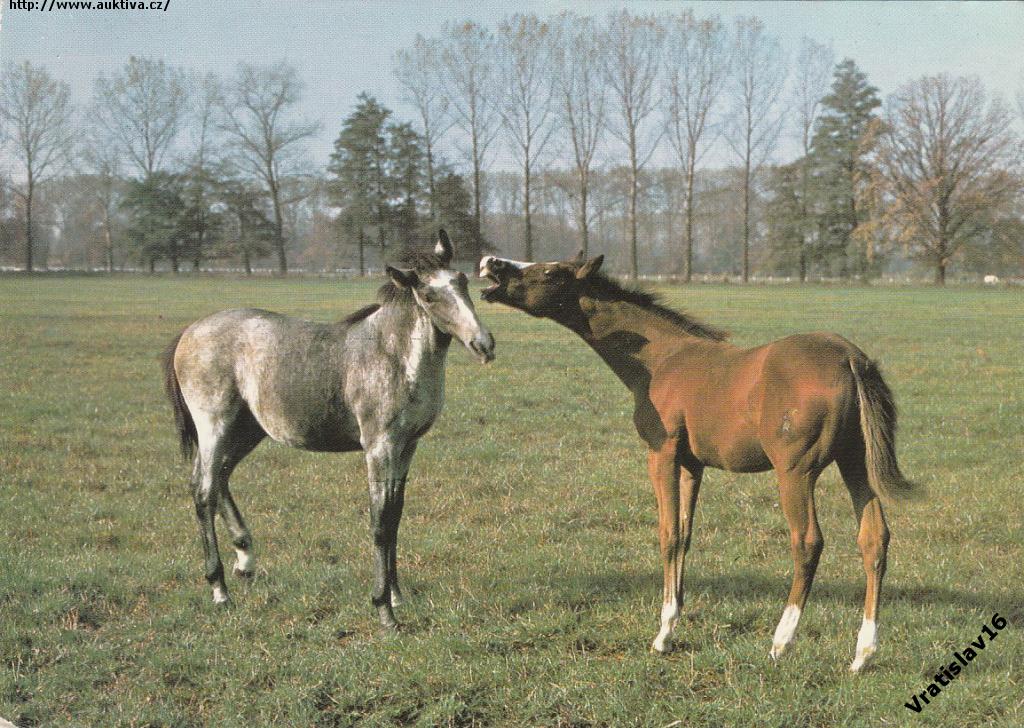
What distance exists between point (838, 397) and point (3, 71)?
15.7 ft

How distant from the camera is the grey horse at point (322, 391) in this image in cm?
321

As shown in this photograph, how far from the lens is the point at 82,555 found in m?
4.25

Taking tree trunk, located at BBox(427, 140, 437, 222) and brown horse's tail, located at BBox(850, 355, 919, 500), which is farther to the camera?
tree trunk, located at BBox(427, 140, 437, 222)

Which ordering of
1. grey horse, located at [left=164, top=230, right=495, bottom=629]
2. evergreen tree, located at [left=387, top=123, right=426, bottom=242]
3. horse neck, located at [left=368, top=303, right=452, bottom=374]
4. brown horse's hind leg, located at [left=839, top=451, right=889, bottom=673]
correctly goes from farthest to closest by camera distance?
evergreen tree, located at [left=387, top=123, right=426, bottom=242], grey horse, located at [left=164, top=230, right=495, bottom=629], horse neck, located at [left=368, top=303, right=452, bottom=374], brown horse's hind leg, located at [left=839, top=451, right=889, bottom=673]

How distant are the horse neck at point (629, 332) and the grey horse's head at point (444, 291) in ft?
1.08

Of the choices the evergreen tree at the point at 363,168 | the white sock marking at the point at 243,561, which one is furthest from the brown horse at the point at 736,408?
the white sock marking at the point at 243,561

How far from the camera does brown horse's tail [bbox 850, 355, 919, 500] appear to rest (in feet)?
7.93

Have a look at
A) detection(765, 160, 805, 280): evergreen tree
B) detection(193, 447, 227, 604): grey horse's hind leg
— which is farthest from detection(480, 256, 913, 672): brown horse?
detection(193, 447, 227, 604): grey horse's hind leg

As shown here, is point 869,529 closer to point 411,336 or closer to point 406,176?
point 411,336

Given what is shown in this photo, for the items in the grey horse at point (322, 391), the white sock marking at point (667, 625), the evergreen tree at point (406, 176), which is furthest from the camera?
the evergreen tree at point (406, 176)

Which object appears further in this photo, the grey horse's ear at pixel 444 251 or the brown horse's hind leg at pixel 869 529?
the grey horse's ear at pixel 444 251

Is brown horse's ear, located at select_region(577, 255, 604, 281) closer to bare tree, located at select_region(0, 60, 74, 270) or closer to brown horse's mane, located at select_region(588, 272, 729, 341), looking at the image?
brown horse's mane, located at select_region(588, 272, 729, 341)

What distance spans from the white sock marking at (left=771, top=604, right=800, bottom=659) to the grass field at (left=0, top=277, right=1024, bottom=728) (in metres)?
0.07

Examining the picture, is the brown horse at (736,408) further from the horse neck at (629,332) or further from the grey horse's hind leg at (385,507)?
the grey horse's hind leg at (385,507)
